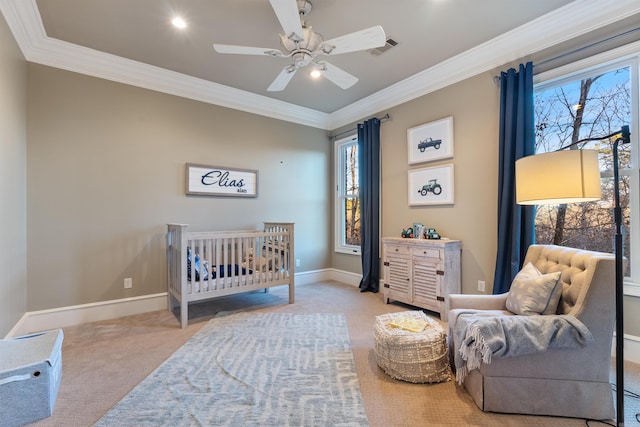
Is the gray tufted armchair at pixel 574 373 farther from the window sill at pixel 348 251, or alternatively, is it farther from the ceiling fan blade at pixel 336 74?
the window sill at pixel 348 251

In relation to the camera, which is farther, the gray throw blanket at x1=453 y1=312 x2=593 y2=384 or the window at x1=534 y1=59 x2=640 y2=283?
the window at x1=534 y1=59 x2=640 y2=283

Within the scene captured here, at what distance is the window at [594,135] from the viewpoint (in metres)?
2.22

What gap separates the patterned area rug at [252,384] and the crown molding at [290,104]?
2.80m

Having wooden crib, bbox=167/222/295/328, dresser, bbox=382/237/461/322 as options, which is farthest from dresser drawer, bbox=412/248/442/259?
wooden crib, bbox=167/222/295/328

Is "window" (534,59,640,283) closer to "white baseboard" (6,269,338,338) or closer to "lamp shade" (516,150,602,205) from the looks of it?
"lamp shade" (516,150,602,205)

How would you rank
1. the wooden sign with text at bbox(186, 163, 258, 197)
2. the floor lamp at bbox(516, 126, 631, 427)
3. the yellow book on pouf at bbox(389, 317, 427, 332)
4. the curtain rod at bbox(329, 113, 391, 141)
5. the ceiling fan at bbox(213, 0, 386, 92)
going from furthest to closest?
the curtain rod at bbox(329, 113, 391, 141), the wooden sign with text at bbox(186, 163, 258, 197), the yellow book on pouf at bbox(389, 317, 427, 332), the ceiling fan at bbox(213, 0, 386, 92), the floor lamp at bbox(516, 126, 631, 427)

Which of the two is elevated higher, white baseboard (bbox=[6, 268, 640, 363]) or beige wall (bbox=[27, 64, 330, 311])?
beige wall (bbox=[27, 64, 330, 311])

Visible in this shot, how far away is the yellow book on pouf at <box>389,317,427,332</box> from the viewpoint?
2064 mm

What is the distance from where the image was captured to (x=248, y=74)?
3459mm

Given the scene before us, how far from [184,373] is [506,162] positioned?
122 inches

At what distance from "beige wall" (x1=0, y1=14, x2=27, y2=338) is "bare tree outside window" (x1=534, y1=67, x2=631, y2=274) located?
4.35 metres

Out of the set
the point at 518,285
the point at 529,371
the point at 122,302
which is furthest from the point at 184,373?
the point at 518,285

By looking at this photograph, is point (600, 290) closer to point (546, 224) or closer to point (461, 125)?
point (546, 224)

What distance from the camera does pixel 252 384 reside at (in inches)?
73.6
